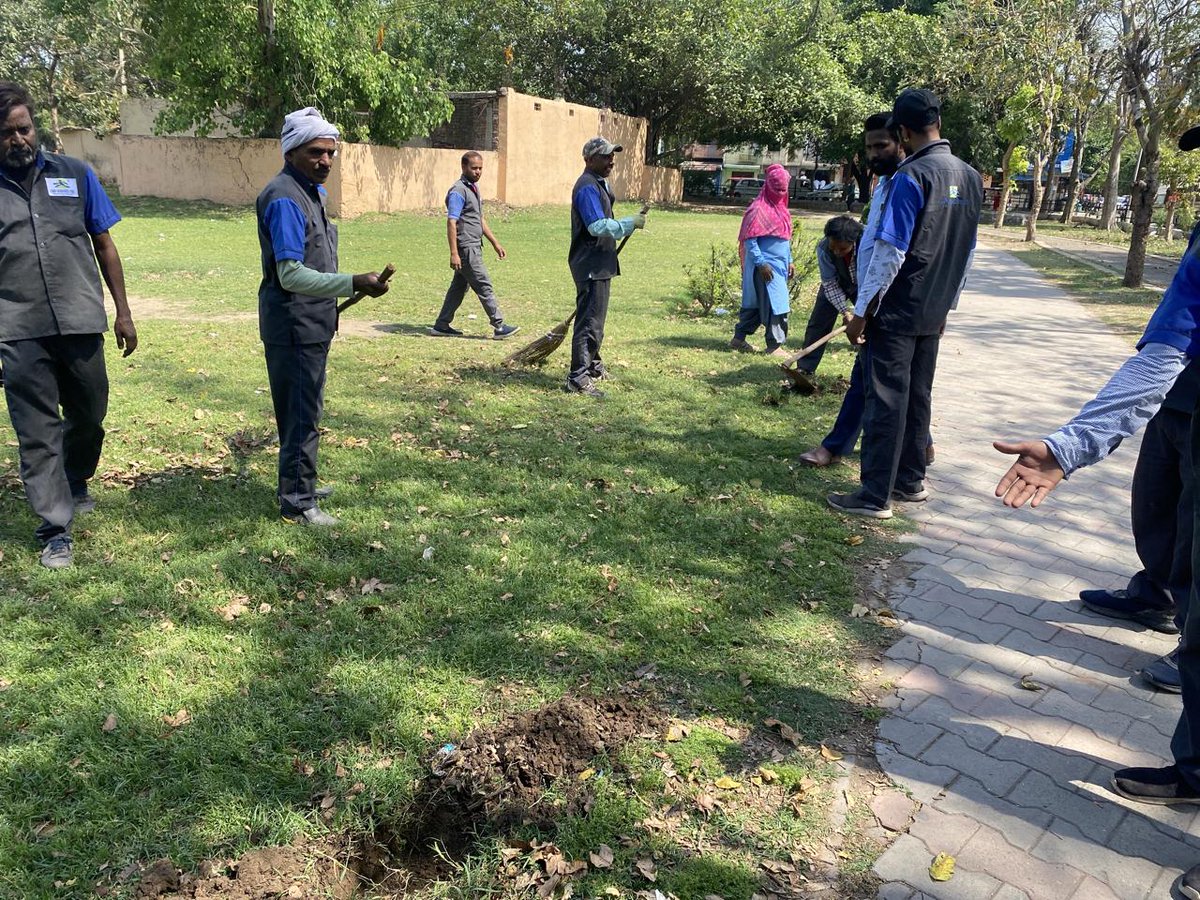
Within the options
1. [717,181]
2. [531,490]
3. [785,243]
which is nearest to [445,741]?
[531,490]

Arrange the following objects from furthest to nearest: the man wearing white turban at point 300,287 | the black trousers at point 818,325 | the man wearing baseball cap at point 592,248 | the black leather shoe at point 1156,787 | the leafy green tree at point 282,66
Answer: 1. the leafy green tree at point 282,66
2. the black trousers at point 818,325
3. the man wearing baseball cap at point 592,248
4. the man wearing white turban at point 300,287
5. the black leather shoe at point 1156,787

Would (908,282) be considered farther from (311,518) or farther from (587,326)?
(311,518)

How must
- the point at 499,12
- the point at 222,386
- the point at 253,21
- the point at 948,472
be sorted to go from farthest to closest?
the point at 499,12
the point at 253,21
the point at 222,386
the point at 948,472

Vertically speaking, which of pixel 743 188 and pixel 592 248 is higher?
pixel 743 188

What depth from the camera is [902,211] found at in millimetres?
4582

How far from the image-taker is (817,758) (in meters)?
3.03

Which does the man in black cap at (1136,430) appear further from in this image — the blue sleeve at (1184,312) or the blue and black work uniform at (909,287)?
the blue and black work uniform at (909,287)

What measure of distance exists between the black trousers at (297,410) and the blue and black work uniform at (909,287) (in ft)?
9.80

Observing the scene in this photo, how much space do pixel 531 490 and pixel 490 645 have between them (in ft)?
5.70

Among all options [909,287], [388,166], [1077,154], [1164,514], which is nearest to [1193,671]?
[1164,514]

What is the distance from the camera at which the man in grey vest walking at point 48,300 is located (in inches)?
153

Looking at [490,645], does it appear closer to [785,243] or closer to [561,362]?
[561,362]

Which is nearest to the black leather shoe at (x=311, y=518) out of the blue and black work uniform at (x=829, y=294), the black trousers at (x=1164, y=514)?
the black trousers at (x=1164, y=514)

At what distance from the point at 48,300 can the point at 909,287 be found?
14.3 ft
